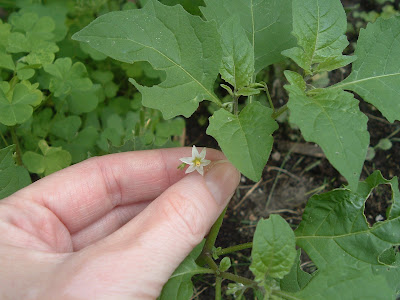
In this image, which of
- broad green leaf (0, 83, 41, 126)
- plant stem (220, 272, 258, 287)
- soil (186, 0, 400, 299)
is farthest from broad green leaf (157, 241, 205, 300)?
broad green leaf (0, 83, 41, 126)

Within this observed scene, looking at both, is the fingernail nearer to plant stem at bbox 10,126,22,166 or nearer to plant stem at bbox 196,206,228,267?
plant stem at bbox 196,206,228,267

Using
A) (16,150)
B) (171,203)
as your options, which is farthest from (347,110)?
(16,150)

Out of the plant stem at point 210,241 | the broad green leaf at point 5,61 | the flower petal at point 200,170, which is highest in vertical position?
the broad green leaf at point 5,61

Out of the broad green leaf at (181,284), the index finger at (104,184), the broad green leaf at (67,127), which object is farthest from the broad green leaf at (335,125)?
the broad green leaf at (67,127)

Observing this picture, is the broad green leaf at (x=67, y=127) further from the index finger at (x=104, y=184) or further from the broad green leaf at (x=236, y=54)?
the broad green leaf at (x=236, y=54)

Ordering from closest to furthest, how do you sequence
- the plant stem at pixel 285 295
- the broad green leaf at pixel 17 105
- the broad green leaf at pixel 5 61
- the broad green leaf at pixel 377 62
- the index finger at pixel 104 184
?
1. the plant stem at pixel 285 295
2. the broad green leaf at pixel 377 62
3. the index finger at pixel 104 184
4. the broad green leaf at pixel 17 105
5. the broad green leaf at pixel 5 61

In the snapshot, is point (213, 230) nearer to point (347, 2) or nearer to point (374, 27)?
point (374, 27)
